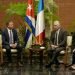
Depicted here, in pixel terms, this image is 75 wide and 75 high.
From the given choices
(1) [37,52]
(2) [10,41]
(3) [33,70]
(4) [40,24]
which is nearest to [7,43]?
(2) [10,41]

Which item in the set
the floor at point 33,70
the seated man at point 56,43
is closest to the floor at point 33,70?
the floor at point 33,70

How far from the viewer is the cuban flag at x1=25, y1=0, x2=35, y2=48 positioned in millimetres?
14962

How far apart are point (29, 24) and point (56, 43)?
71.9 inches

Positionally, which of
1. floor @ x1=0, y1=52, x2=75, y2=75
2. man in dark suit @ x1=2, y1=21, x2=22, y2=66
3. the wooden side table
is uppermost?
man in dark suit @ x1=2, y1=21, x2=22, y2=66

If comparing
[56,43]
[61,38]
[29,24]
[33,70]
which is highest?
[29,24]

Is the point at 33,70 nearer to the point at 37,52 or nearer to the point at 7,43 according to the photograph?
the point at 37,52

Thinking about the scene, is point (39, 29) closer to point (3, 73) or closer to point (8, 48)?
point (8, 48)

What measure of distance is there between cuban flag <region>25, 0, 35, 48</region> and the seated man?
4.89ft

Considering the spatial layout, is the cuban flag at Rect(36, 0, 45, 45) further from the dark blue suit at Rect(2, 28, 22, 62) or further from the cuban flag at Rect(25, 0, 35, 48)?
the dark blue suit at Rect(2, 28, 22, 62)

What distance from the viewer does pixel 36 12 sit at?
15781mm

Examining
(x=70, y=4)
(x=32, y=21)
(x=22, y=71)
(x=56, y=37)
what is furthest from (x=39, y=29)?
(x=70, y=4)

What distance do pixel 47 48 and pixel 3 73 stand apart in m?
2.37

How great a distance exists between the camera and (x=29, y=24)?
49.4ft

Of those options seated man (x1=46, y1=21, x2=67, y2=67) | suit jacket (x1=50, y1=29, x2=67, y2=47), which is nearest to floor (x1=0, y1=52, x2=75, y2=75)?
seated man (x1=46, y1=21, x2=67, y2=67)
